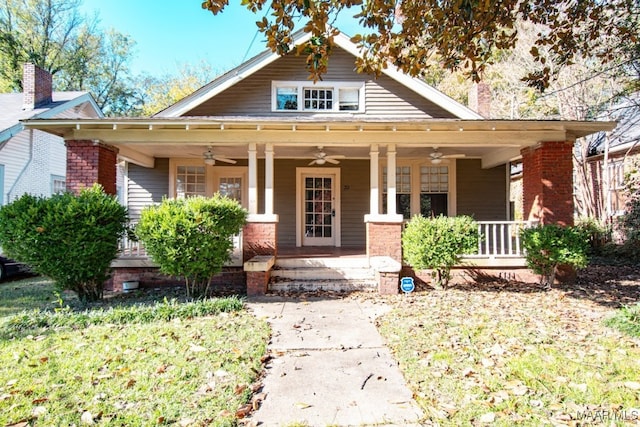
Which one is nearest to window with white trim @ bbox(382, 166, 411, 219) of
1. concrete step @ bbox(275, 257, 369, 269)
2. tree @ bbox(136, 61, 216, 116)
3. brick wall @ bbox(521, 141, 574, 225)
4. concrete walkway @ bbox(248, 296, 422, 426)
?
concrete step @ bbox(275, 257, 369, 269)

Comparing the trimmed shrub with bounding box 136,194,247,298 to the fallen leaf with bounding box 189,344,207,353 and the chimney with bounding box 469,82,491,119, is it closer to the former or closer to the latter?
the fallen leaf with bounding box 189,344,207,353

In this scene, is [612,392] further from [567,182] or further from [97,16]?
[97,16]

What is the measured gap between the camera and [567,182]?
7293 millimetres

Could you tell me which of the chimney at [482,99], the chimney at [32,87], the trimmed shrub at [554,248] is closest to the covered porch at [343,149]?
the trimmed shrub at [554,248]

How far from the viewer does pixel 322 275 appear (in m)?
7.21

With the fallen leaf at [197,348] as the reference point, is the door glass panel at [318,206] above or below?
above

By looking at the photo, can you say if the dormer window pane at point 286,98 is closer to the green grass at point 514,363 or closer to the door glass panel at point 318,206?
the door glass panel at point 318,206

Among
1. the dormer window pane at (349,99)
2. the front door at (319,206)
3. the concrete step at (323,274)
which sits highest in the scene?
the dormer window pane at (349,99)

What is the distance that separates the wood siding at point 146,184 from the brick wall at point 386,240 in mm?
6275

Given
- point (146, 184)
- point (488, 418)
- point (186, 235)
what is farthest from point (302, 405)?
point (146, 184)

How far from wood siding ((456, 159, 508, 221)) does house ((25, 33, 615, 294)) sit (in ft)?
0.10

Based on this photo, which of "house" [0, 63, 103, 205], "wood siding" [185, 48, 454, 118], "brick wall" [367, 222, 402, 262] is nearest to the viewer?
"brick wall" [367, 222, 402, 262]

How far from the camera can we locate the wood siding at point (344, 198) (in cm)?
1053

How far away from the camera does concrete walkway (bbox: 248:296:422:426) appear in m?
2.69
